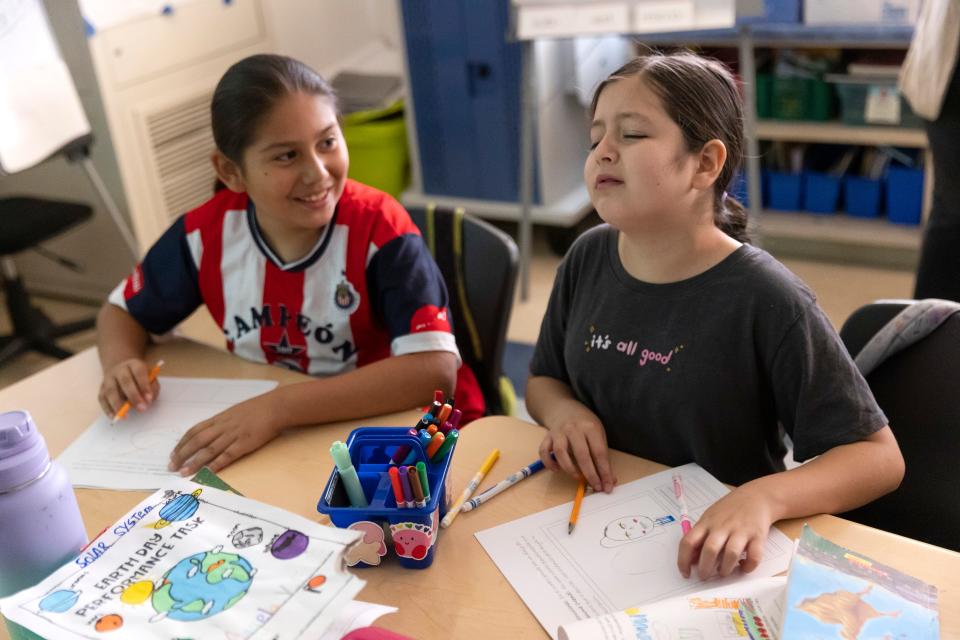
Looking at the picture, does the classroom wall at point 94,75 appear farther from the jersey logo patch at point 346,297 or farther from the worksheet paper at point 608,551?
the worksheet paper at point 608,551

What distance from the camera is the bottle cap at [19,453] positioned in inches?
34.3

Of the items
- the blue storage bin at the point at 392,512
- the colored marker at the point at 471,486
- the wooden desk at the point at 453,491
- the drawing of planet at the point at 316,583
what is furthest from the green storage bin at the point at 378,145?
the drawing of planet at the point at 316,583

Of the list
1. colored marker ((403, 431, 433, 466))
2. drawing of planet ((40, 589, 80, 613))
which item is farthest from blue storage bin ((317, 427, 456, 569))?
drawing of planet ((40, 589, 80, 613))

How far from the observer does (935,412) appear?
1177 millimetres

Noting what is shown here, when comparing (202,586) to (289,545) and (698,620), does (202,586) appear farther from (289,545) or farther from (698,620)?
(698,620)

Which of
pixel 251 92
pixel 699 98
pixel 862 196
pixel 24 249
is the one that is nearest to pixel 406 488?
pixel 699 98

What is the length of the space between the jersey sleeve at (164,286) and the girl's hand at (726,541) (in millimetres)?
970

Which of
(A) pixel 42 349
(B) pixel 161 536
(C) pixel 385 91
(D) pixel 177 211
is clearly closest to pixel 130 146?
(D) pixel 177 211

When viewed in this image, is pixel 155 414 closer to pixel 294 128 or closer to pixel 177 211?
pixel 294 128

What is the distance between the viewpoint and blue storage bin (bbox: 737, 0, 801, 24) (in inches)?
119

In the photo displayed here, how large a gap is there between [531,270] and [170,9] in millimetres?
1570

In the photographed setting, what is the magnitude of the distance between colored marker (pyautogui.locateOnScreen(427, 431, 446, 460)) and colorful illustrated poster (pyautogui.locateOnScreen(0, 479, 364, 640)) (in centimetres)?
17

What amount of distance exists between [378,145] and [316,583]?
2.95 metres

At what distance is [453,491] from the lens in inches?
43.3
